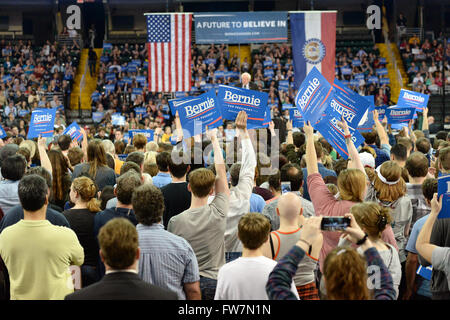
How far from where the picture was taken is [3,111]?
23.3m

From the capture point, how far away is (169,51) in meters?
15.3

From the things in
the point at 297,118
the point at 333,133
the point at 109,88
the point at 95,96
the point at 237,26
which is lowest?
the point at 333,133

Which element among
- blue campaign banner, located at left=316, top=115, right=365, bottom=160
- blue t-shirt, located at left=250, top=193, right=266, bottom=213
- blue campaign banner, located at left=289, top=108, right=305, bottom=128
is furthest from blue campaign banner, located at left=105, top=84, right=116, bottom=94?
blue t-shirt, located at left=250, top=193, right=266, bottom=213

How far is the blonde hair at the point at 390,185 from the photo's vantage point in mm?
5305

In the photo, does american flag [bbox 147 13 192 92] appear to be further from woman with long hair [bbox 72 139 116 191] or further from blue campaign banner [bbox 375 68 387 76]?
blue campaign banner [bbox 375 68 387 76]

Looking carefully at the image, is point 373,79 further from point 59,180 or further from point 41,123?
point 59,180

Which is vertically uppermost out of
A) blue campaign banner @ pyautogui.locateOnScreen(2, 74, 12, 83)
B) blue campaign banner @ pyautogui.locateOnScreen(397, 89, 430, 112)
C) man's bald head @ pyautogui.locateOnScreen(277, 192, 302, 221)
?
blue campaign banner @ pyautogui.locateOnScreen(2, 74, 12, 83)

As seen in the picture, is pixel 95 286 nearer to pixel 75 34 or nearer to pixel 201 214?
pixel 201 214

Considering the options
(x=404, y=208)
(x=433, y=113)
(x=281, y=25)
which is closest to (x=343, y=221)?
(x=404, y=208)

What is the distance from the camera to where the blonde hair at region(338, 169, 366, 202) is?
4.70 metres

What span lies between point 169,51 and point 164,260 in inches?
458

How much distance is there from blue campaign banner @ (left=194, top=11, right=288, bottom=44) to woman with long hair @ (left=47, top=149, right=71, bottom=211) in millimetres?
11836

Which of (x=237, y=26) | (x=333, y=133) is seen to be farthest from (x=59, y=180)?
(x=237, y=26)

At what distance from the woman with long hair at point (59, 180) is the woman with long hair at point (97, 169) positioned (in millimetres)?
365
